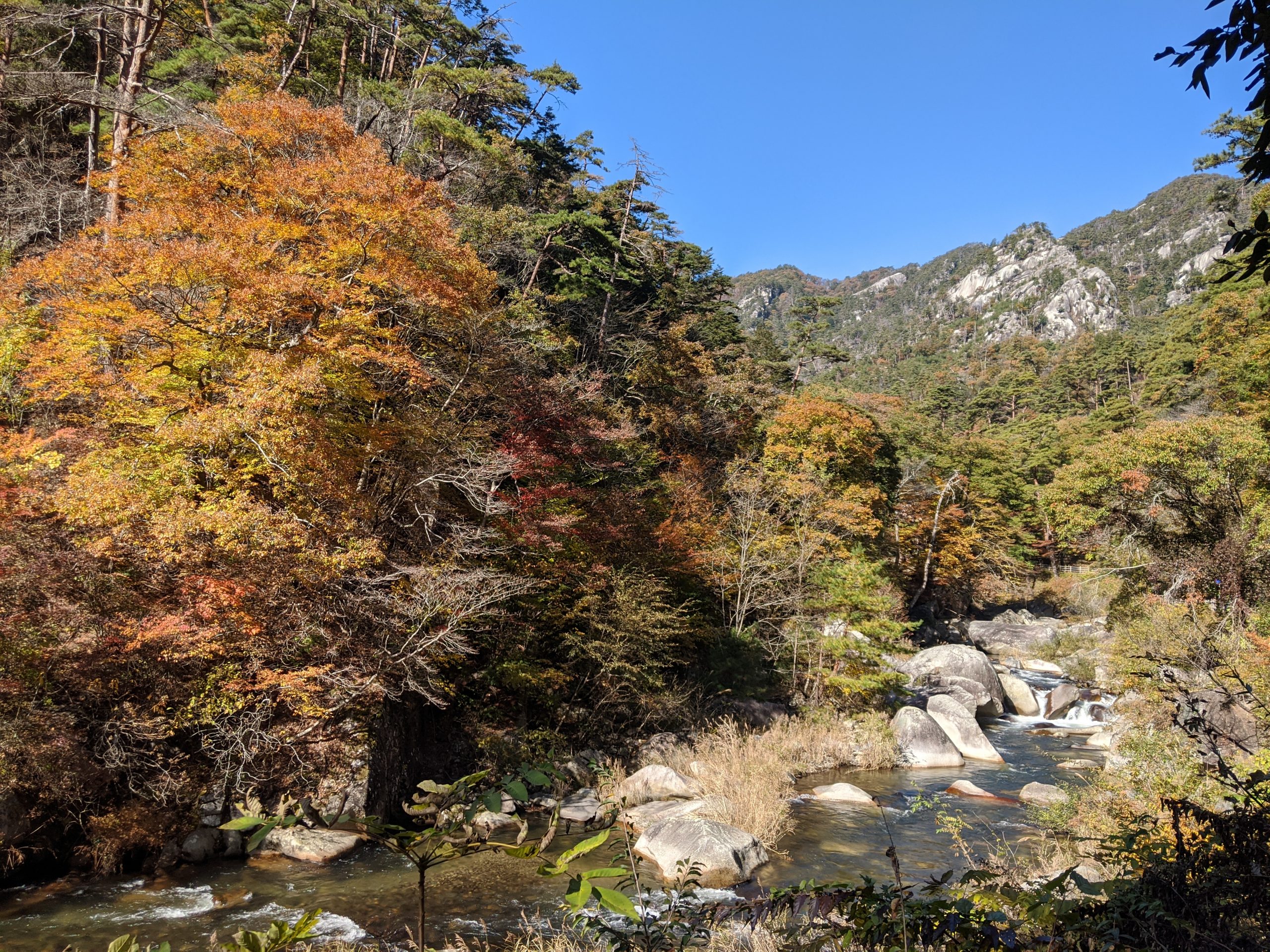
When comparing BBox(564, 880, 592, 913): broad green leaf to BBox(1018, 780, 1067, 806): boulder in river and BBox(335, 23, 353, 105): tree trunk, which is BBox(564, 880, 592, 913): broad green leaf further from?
BBox(335, 23, 353, 105): tree trunk

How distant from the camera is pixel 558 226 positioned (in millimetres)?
23406

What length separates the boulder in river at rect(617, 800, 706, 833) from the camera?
10.7 metres

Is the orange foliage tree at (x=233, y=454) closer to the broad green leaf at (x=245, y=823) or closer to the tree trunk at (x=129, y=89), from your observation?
the tree trunk at (x=129, y=89)

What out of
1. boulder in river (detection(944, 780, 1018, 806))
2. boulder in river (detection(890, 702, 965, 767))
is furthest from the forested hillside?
boulder in river (detection(944, 780, 1018, 806))

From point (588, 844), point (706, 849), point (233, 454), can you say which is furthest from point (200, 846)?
point (588, 844)

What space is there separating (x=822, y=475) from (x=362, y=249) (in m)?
17.7

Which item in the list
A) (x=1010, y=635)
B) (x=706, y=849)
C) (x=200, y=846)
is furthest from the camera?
(x=1010, y=635)

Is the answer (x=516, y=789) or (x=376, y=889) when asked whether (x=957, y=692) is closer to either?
(x=376, y=889)

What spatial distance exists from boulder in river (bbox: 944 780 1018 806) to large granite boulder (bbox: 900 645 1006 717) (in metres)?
8.41

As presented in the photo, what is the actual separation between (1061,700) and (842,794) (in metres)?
12.8

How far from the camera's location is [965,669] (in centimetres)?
2250

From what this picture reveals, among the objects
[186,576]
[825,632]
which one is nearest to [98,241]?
[186,576]

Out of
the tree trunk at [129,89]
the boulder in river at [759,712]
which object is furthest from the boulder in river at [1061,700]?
the tree trunk at [129,89]

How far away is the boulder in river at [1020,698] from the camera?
2233 cm
